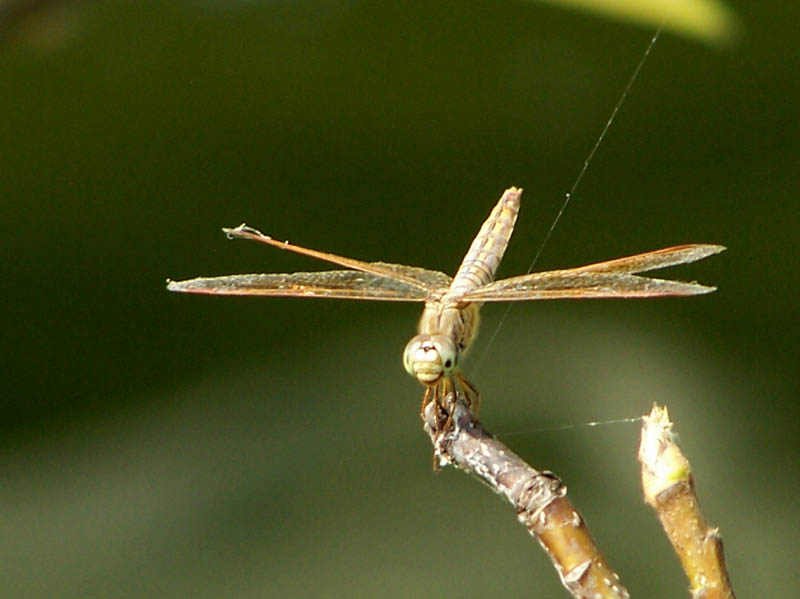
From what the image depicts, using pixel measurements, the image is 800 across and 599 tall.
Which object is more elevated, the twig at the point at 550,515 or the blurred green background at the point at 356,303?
the blurred green background at the point at 356,303

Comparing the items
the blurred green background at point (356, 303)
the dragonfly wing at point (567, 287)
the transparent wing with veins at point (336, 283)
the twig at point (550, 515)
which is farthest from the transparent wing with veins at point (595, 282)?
the blurred green background at point (356, 303)

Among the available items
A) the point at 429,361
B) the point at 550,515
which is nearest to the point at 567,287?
the point at 429,361

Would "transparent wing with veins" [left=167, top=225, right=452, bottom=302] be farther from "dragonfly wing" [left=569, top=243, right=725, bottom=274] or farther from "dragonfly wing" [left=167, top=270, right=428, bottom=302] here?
"dragonfly wing" [left=569, top=243, right=725, bottom=274]

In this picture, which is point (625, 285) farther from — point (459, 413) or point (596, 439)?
point (596, 439)

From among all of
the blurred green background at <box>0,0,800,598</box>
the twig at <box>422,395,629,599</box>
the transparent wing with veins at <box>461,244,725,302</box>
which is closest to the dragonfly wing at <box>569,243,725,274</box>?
the transparent wing with veins at <box>461,244,725,302</box>

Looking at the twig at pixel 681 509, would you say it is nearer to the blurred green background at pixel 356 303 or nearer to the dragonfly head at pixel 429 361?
the dragonfly head at pixel 429 361

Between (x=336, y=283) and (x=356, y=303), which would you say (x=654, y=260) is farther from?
(x=356, y=303)

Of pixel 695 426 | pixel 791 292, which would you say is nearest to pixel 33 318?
pixel 695 426
